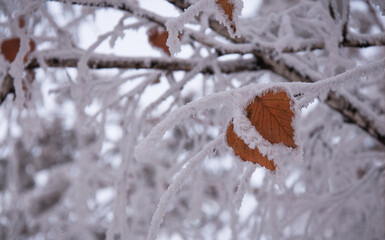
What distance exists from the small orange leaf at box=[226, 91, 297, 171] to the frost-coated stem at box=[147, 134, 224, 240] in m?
0.04

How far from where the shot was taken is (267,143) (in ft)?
2.00

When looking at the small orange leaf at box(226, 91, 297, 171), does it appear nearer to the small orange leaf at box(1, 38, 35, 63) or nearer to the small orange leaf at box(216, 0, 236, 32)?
the small orange leaf at box(216, 0, 236, 32)

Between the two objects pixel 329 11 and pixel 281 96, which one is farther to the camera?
pixel 329 11

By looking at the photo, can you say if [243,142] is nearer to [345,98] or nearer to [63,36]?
[345,98]

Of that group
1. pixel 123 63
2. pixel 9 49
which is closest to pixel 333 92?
pixel 123 63

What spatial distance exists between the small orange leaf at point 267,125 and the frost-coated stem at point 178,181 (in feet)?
0.13

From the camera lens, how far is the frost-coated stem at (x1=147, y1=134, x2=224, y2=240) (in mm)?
612

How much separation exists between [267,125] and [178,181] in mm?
212

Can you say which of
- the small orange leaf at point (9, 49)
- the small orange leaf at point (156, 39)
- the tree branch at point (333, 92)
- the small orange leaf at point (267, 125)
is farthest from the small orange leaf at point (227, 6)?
the small orange leaf at point (9, 49)

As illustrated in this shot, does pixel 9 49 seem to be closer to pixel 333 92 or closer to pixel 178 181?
pixel 178 181

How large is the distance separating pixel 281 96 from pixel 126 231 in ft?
3.24

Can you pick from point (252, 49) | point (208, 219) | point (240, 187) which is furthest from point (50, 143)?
point (240, 187)

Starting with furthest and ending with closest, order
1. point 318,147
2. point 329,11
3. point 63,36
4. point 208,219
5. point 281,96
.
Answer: point 208,219 < point 318,147 < point 63,36 < point 329,11 < point 281,96

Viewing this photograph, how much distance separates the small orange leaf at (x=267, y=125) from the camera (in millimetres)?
600
